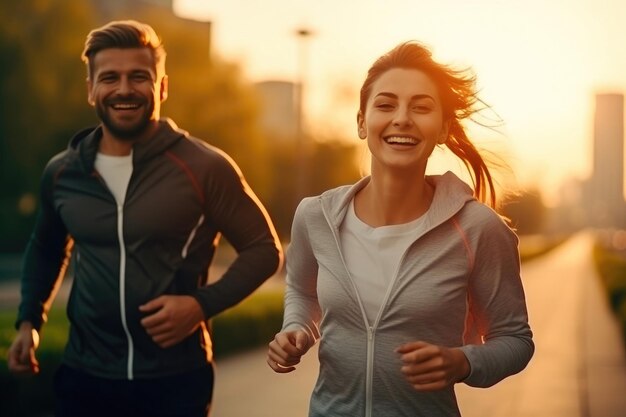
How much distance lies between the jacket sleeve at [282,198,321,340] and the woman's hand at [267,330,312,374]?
0.14 metres

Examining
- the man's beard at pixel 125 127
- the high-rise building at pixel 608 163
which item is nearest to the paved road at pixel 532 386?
the man's beard at pixel 125 127

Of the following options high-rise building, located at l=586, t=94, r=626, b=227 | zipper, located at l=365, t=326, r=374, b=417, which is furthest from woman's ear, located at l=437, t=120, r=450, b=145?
high-rise building, located at l=586, t=94, r=626, b=227

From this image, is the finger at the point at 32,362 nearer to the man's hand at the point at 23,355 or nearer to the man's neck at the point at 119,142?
the man's hand at the point at 23,355

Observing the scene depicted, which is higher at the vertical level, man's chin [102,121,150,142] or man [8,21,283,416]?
man's chin [102,121,150,142]

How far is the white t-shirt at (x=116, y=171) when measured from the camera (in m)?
3.55

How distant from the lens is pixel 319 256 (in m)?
2.79

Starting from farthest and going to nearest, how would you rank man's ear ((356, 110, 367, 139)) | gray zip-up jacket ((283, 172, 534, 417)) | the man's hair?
1. the man's hair
2. man's ear ((356, 110, 367, 139))
3. gray zip-up jacket ((283, 172, 534, 417))

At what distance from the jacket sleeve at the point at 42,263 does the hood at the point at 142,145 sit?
0.20 metres

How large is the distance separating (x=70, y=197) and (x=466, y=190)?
1.47 m

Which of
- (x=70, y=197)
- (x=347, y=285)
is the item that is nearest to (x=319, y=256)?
(x=347, y=285)

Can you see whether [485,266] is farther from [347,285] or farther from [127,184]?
[127,184]

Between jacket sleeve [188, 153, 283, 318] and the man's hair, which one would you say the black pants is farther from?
the man's hair

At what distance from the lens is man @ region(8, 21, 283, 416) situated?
345cm

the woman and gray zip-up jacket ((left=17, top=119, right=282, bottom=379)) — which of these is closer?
the woman
